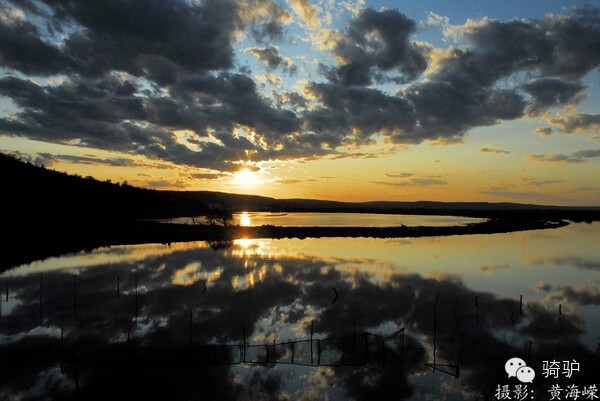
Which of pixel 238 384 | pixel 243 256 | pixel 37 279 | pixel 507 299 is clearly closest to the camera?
pixel 238 384

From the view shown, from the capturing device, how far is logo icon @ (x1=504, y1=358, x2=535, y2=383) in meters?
13.4

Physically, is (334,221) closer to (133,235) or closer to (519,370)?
(133,235)

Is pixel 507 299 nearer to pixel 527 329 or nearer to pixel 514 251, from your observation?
pixel 527 329

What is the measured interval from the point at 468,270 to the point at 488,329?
54.6 feet

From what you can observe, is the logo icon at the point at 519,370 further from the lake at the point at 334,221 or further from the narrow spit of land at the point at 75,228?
the lake at the point at 334,221

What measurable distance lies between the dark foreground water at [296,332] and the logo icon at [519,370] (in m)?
0.10

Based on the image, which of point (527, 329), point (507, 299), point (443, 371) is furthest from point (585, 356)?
point (507, 299)

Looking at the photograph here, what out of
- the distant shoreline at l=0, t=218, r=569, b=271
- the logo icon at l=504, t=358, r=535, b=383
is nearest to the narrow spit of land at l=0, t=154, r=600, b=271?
the distant shoreline at l=0, t=218, r=569, b=271

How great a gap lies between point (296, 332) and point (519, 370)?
8.96m

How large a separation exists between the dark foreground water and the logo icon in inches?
3.9

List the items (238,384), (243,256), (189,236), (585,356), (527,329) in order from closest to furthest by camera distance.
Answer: (238,384) → (585,356) → (527,329) → (243,256) → (189,236)

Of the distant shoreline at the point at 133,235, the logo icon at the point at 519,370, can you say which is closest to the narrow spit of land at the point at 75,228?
the distant shoreline at the point at 133,235

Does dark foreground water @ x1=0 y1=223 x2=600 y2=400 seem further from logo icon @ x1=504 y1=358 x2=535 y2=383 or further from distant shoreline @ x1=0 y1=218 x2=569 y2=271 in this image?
distant shoreline @ x1=0 y1=218 x2=569 y2=271

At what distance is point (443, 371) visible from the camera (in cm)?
1415
